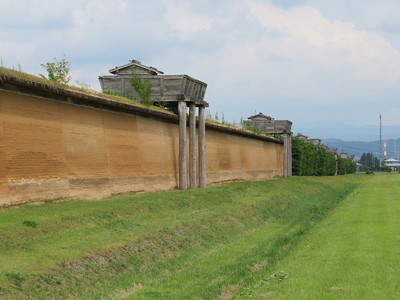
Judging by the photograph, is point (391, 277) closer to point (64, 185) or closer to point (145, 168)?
point (64, 185)

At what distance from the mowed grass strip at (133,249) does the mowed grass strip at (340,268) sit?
72cm

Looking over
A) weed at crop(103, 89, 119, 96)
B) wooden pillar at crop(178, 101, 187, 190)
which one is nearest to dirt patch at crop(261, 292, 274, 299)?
wooden pillar at crop(178, 101, 187, 190)

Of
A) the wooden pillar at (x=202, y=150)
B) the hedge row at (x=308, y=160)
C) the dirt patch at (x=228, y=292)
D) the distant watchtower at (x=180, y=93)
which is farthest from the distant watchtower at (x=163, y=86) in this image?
the hedge row at (x=308, y=160)

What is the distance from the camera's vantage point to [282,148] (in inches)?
2099

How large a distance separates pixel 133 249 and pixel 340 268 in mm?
4438

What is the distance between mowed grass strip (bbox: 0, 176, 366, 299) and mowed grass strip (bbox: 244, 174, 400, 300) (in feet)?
2.37

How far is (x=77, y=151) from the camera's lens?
52.6ft

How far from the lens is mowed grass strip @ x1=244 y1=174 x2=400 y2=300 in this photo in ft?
27.1

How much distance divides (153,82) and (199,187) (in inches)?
225

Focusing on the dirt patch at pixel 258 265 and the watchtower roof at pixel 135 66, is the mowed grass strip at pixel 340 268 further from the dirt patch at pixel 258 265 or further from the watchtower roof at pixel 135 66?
the watchtower roof at pixel 135 66

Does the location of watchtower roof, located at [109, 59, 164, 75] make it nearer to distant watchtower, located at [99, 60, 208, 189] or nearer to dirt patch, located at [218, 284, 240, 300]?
distant watchtower, located at [99, 60, 208, 189]

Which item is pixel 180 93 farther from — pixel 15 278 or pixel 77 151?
pixel 15 278

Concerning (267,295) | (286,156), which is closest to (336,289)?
(267,295)

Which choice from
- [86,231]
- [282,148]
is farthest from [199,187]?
[282,148]
